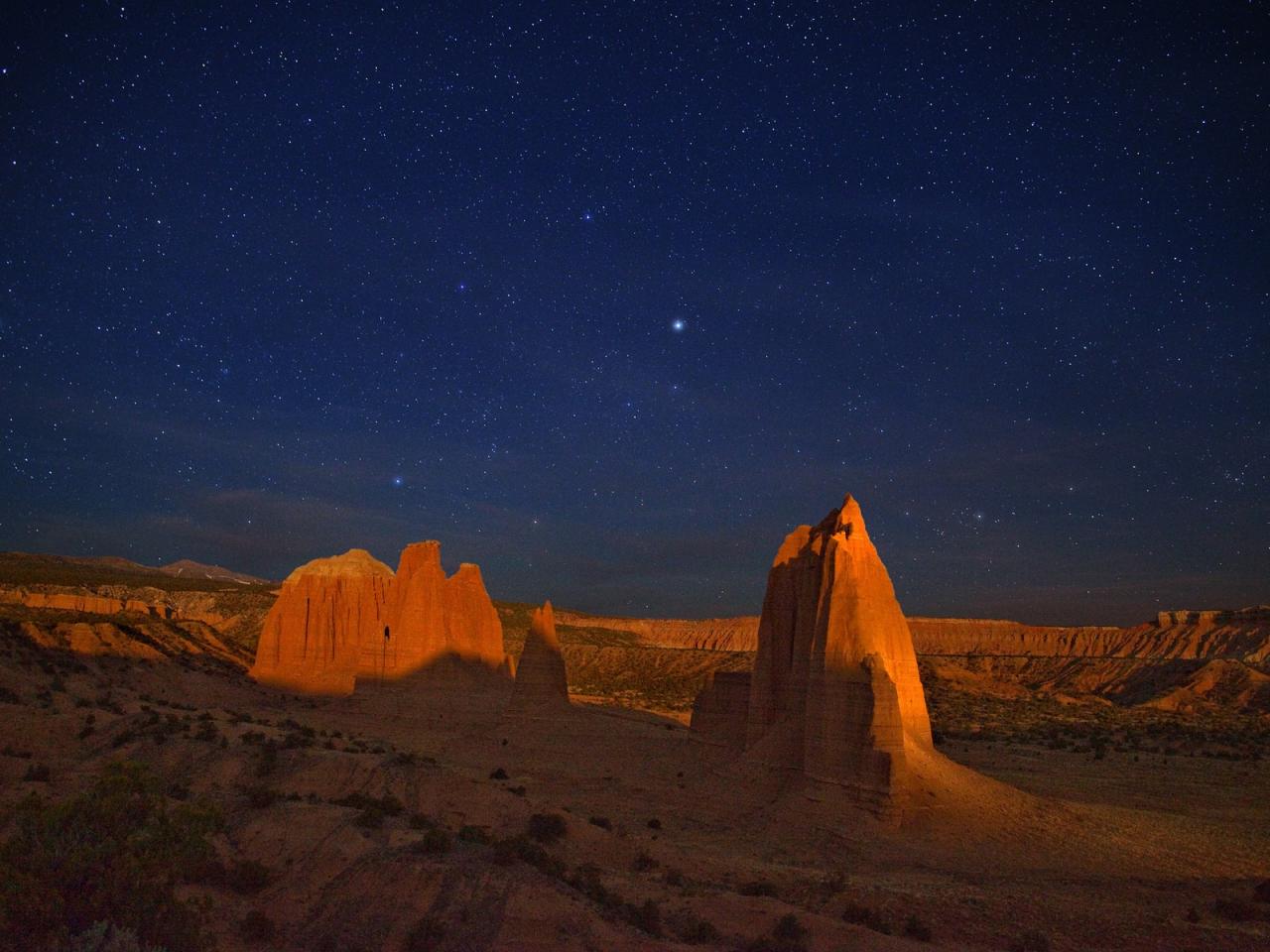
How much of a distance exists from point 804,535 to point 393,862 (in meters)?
17.9

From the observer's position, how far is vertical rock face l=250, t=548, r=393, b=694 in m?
56.6

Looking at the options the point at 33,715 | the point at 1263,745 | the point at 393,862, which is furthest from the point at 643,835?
the point at 1263,745

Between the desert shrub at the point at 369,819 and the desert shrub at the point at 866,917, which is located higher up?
the desert shrub at the point at 369,819

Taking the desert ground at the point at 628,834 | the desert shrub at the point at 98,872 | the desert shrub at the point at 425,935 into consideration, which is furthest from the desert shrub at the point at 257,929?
the desert shrub at the point at 425,935

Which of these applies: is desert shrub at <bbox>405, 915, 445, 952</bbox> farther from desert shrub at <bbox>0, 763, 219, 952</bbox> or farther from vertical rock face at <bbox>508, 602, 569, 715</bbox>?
vertical rock face at <bbox>508, 602, 569, 715</bbox>

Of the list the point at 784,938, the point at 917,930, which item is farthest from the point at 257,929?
the point at 917,930

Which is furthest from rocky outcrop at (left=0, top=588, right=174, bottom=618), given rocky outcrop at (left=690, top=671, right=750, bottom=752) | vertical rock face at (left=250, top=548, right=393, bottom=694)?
rocky outcrop at (left=690, top=671, right=750, bottom=752)

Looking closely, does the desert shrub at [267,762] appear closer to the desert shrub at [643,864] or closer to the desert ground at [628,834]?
the desert ground at [628,834]

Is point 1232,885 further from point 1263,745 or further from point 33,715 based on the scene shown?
point 1263,745

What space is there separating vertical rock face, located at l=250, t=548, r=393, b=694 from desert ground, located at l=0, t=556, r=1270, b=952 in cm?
1579

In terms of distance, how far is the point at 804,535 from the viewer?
26750 mm

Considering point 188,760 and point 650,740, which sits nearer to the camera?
point 188,760

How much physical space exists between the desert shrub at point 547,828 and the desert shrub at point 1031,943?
27.9 feet

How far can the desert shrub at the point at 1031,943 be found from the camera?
1188 centimetres
